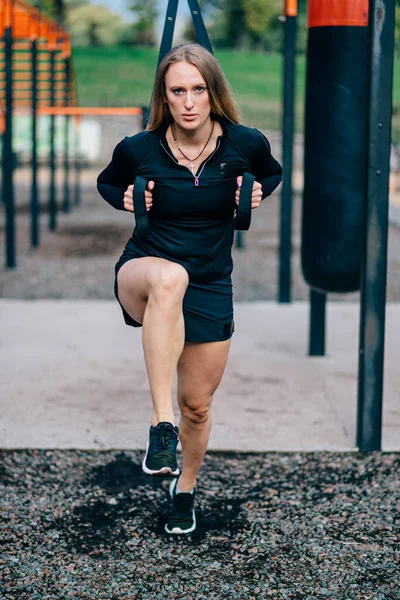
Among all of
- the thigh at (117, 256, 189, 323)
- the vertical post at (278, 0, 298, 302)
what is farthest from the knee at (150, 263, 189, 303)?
the vertical post at (278, 0, 298, 302)

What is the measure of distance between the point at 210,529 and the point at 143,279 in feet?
3.69

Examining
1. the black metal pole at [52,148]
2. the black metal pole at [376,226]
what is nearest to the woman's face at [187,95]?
the black metal pole at [376,226]

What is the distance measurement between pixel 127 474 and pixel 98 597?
119 centimetres

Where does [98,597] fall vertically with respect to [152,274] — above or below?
below

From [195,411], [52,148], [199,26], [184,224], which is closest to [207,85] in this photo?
[184,224]

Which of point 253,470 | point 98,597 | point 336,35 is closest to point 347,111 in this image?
point 336,35

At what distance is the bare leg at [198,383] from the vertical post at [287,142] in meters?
4.23

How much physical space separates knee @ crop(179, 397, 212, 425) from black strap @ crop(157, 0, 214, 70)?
123 centimetres

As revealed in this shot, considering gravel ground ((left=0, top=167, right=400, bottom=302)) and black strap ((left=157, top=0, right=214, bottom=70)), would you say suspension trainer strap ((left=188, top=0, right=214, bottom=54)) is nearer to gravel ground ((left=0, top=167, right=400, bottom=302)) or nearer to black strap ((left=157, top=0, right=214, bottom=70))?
black strap ((left=157, top=0, right=214, bottom=70))

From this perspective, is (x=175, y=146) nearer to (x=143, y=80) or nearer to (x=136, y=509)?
(x=136, y=509)

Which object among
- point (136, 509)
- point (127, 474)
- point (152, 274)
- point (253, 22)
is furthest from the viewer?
point (253, 22)

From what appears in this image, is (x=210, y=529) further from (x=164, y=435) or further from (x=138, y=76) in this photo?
(x=138, y=76)

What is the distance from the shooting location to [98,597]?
10.0 feet

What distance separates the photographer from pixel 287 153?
300 inches
